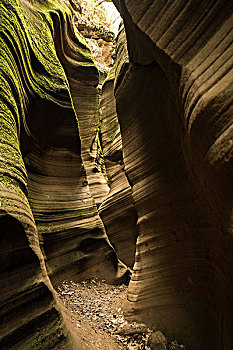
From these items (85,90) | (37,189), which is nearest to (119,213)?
(37,189)

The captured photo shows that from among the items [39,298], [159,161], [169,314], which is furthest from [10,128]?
[169,314]

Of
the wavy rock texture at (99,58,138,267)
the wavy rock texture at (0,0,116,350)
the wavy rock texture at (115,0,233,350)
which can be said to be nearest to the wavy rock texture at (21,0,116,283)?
the wavy rock texture at (0,0,116,350)

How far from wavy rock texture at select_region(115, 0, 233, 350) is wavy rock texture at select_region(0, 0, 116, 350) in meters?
1.33

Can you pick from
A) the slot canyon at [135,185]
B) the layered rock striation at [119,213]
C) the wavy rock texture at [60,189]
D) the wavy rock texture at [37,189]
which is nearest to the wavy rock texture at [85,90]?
the slot canyon at [135,185]

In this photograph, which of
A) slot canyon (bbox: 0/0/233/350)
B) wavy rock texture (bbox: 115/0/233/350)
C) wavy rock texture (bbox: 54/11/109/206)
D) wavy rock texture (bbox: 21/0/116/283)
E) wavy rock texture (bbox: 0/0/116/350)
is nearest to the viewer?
wavy rock texture (bbox: 115/0/233/350)

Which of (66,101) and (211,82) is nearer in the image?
(211,82)

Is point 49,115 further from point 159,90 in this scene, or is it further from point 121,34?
point 159,90

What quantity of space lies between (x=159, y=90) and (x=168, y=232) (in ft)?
5.87

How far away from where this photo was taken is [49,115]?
4500 millimetres

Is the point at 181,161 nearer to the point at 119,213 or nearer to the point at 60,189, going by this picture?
the point at 60,189

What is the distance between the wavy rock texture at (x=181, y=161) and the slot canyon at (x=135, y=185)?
14mm

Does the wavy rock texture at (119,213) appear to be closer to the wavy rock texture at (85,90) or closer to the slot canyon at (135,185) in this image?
the slot canyon at (135,185)

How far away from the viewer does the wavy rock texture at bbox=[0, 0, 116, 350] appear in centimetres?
192

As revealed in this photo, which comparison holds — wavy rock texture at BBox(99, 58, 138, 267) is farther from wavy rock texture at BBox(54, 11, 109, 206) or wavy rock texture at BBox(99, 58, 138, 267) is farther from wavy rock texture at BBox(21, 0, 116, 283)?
wavy rock texture at BBox(21, 0, 116, 283)
